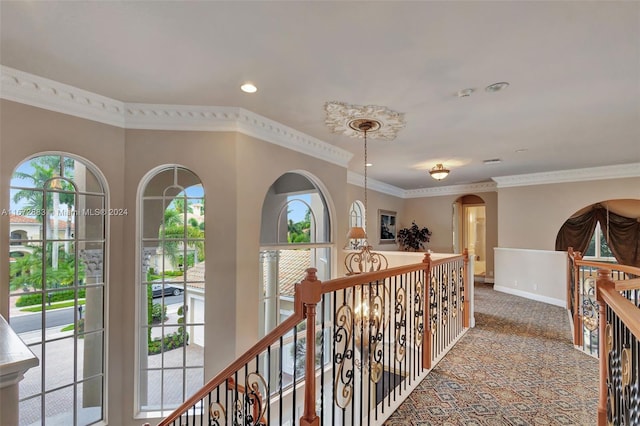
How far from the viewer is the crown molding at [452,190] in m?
Result: 8.86

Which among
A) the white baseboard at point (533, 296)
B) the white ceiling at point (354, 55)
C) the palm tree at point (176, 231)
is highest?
the white ceiling at point (354, 55)

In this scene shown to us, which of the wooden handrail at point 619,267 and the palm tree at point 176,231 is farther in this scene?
the palm tree at point 176,231

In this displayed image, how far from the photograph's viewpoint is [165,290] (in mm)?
3686

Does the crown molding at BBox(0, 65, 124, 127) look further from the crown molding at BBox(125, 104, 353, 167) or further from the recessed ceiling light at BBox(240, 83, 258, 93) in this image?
the recessed ceiling light at BBox(240, 83, 258, 93)

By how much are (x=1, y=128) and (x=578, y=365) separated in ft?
20.2

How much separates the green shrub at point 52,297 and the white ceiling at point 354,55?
214 centimetres

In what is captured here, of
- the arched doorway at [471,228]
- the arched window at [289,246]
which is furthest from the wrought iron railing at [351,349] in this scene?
the arched doorway at [471,228]

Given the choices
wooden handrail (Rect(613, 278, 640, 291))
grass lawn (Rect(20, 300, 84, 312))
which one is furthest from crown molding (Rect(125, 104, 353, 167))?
wooden handrail (Rect(613, 278, 640, 291))

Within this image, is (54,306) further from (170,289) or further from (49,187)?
(49,187)

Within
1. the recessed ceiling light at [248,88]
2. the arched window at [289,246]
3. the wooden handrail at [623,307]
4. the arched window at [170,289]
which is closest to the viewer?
the wooden handrail at [623,307]

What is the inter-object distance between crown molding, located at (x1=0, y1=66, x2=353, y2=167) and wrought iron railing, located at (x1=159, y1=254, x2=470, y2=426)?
227 centimetres

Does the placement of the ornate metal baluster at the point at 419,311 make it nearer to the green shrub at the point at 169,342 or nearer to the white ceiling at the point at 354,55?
the white ceiling at the point at 354,55

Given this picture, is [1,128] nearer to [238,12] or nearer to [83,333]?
[83,333]

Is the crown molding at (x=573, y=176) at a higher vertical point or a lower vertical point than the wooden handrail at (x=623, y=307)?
higher
